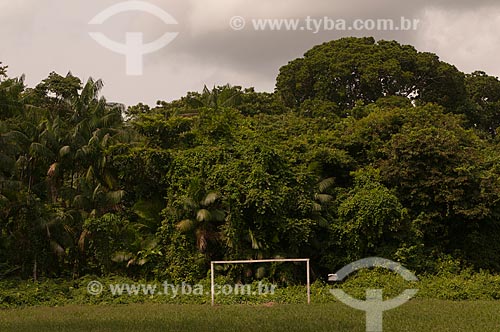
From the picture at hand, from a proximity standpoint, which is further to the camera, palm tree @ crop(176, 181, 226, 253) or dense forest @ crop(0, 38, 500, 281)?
dense forest @ crop(0, 38, 500, 281)

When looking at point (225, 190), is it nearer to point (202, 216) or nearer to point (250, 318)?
point (202, 216)

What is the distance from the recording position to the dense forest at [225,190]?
77.5ft

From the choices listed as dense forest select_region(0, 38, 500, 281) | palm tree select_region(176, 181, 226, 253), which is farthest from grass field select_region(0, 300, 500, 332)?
dense forest select_region(0, 38, 500, 281)

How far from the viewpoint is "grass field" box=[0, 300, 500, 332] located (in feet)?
47.5

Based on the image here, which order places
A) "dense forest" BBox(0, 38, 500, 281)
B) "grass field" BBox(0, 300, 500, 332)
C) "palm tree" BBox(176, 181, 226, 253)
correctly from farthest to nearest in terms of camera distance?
"dense forest" BBox(0, 38, 500, 281) < "palm tree" BBox(176, 181, 226, 253) < "grass field" BBox(0, 300, 500, 332)

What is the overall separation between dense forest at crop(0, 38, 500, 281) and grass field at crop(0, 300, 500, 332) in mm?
4386

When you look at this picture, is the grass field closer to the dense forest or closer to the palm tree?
the palm tree

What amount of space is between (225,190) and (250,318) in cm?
787

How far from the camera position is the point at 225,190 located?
23.4 m

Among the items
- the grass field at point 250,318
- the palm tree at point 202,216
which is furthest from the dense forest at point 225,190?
the grass field at point 250,318

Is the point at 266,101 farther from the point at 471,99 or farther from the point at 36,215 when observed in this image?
the point at 36,215

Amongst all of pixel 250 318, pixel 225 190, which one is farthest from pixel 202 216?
pixel 250 318

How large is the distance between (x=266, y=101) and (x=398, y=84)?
7.29 meters

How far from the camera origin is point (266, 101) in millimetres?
35781
